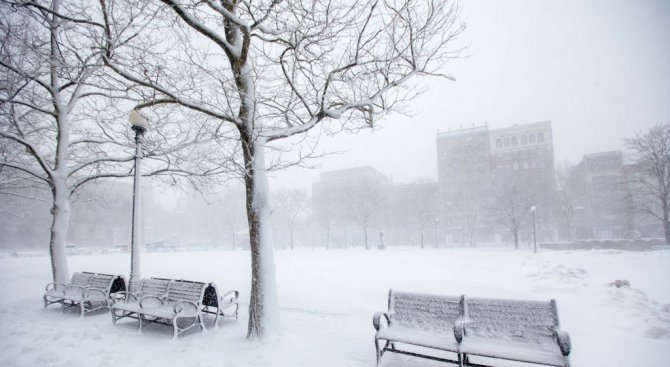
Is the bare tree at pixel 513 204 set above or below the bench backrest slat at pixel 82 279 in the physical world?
above

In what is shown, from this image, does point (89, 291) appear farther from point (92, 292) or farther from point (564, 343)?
point (564, 343)

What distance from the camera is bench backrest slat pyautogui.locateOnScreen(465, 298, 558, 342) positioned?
14.1 feet

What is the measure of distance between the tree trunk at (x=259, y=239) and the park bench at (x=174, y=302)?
116cm

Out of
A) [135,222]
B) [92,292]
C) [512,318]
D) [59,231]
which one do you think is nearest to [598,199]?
[512,318]

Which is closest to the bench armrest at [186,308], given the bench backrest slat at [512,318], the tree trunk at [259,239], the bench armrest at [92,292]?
the tree trunk at [259,239]

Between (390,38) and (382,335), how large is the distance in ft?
18.2

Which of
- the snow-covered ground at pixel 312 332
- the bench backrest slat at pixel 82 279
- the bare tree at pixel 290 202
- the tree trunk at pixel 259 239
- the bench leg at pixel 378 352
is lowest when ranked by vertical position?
the snow-covered ground at pixel 312 332

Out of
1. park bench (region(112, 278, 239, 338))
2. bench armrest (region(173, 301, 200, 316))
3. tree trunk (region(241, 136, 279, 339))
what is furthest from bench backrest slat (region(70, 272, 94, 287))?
tree trunk (region(241, 136, 279, 339))

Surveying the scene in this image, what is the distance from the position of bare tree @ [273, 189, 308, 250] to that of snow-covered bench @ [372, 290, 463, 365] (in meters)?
48.0

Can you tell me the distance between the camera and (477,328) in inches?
185

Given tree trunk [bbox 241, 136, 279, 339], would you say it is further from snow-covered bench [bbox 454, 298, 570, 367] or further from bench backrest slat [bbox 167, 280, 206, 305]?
snow-covered bench [bbox 454, 298, 570, 367]

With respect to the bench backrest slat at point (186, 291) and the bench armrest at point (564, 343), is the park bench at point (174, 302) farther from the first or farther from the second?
the bench armrest at point (564, 343)

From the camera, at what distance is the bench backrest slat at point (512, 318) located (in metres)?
4.31

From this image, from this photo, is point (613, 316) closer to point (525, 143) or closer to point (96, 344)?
point (96, 344)
